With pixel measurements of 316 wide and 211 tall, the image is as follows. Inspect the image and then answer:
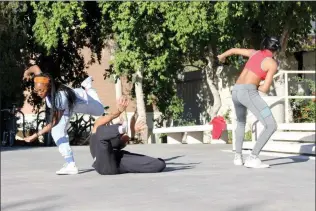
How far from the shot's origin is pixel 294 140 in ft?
34.2

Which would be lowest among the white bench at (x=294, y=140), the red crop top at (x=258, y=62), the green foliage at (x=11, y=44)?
the white bench at (x=294, y=140)

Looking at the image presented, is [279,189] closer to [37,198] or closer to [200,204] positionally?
[200,204]

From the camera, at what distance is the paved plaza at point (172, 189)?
5.02 m

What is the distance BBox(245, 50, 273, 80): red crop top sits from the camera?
7.68 meters

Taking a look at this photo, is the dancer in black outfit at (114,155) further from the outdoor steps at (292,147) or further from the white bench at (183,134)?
the white bench at (183,134)

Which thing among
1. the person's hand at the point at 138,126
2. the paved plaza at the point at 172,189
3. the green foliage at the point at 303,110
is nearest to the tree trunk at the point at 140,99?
the green foliage at the point at 303,110

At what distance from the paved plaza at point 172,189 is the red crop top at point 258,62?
1089 mm

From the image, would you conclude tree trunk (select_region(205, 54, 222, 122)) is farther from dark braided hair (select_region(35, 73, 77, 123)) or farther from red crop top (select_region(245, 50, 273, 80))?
dark braided hair (select_region(35, 73, 77, 123))

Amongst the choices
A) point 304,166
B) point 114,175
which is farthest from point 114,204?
point 304,166

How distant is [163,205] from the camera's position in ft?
16.4

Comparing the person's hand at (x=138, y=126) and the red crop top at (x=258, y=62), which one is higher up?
the red crop top at (x=258, y=62)

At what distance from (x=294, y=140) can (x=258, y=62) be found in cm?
308

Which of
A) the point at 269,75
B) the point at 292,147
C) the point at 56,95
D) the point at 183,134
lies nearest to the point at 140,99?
the point at 183,134

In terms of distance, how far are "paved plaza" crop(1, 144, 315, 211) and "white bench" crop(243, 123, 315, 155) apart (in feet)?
2.75
